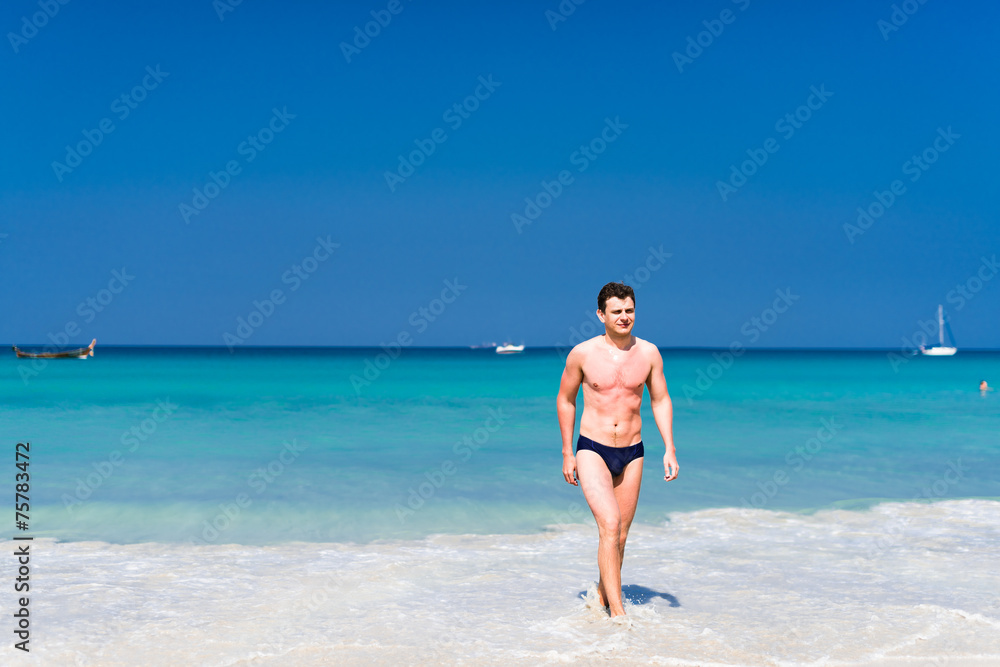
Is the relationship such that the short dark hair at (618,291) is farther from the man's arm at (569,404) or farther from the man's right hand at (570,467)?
the man's right hand at (570,467)

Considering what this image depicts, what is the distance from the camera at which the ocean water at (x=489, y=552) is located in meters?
4.99

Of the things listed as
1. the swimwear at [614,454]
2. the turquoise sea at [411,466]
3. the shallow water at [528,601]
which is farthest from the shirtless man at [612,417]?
the turquoise sea at [411,466]

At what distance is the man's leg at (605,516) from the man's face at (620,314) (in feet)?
2.85

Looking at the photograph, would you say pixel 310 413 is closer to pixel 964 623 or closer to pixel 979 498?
pixel 979 498

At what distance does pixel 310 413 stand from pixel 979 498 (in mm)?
19858

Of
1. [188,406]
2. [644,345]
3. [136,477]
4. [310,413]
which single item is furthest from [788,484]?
[188,406]

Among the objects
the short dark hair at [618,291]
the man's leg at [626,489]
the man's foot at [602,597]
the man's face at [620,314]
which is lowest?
the man's foot at [602,597]

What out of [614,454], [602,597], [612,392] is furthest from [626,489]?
[602,597]

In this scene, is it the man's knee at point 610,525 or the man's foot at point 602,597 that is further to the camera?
the man's foot at point 602,597

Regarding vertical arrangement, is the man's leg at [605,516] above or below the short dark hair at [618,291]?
below

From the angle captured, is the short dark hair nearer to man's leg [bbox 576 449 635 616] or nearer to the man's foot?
man's leg [bbox 576 449 635 616]

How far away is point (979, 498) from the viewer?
34.9 ft

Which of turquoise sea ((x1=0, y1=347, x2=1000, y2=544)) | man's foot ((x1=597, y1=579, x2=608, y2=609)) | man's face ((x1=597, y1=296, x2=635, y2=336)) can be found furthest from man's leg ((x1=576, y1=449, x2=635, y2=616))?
turquoise sea ((x1=0, y1=347, x2=1000, y2=544))

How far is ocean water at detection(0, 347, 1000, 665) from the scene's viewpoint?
4988 millimetres
